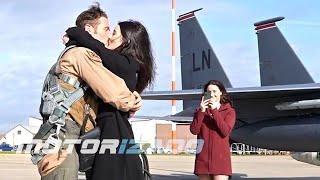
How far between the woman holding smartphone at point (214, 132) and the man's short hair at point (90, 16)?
2.52m

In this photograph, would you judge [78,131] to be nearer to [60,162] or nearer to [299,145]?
[60,162]

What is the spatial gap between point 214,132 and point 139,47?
2.54 meters

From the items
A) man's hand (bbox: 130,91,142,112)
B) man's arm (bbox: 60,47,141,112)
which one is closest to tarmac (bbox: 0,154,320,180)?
man's hand (bbox: 130,91,142,112)

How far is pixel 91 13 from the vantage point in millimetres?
2531

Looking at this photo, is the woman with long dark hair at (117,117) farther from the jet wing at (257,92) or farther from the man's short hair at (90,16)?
the jet wing at (257,92)

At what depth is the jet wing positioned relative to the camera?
10.2 metres

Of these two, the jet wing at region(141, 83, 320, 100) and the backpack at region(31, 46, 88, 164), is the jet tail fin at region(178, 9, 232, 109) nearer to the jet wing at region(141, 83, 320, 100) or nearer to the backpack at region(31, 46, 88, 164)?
the jet wing at region(141, 83, 320, 100)

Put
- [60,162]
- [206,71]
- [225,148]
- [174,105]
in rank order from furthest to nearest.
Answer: [174,105], [206,71], [225,148], [60,162]

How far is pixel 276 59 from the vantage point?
12.3 meters

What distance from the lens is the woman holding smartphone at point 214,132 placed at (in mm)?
4848

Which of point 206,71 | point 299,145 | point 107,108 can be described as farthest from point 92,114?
point 206,71

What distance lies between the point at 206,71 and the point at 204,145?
921 centimetres

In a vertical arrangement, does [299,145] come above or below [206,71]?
below

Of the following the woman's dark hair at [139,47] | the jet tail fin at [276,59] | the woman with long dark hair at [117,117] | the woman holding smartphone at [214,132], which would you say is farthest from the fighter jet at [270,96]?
the woman with long dark hair at [117,117]
